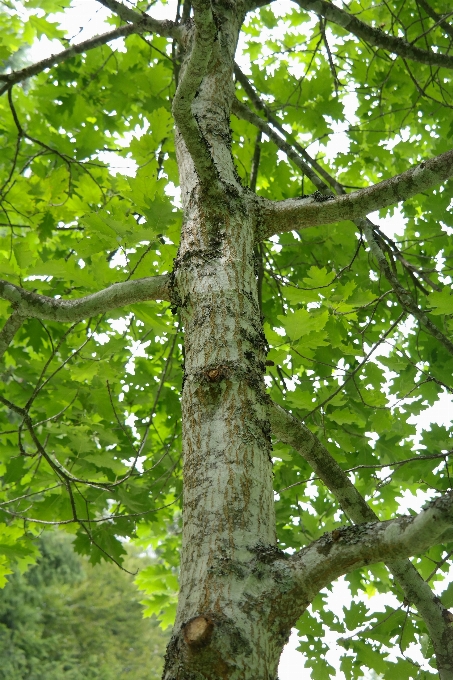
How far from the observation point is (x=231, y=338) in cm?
138

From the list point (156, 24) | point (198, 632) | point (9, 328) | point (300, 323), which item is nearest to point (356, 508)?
point (300, 323)

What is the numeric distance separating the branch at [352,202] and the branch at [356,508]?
23.6 inches

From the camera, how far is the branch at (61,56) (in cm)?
225

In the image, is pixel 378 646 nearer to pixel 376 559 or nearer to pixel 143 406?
pixel 376 559

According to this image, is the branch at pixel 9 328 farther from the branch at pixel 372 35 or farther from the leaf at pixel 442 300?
the branch at pixel 372 35

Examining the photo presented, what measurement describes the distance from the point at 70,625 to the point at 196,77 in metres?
16.8

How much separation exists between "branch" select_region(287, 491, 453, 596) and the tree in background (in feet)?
41.0

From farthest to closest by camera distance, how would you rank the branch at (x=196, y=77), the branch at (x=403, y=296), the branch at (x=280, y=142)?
the branch at (x=280, y=142)
the branch at (x=403, y=296)
the branch at (x=196, y=77)

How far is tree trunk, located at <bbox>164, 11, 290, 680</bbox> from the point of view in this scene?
0.93 metres

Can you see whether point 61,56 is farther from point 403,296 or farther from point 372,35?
point 403,296

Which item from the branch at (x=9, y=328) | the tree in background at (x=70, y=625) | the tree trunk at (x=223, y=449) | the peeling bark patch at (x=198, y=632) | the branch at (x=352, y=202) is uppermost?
the tree in background at (x=70, y=625)

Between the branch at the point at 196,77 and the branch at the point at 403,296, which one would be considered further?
the branch at the point at 403,296

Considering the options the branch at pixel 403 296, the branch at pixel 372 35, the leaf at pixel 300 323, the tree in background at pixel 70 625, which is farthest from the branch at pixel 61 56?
the tree in background at pixel 70 625

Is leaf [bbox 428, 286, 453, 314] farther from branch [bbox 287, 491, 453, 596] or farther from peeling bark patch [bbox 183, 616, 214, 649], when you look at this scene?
peeling bark patch [bbox 183, 616, 214, 649]
